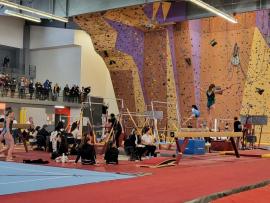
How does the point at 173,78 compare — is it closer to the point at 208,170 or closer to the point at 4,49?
the point at 208,170

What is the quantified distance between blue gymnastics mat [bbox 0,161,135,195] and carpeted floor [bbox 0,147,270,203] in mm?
434

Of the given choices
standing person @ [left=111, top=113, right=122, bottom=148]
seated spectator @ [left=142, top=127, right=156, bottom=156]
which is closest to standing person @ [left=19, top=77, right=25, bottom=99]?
standing person @ [left=111, top=113, right=122, bottom=148]

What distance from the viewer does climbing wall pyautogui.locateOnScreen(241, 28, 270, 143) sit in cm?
2039

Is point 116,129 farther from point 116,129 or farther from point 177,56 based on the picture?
point 177,56

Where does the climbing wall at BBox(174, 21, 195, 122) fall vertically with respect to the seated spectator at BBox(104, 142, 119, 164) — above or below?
above

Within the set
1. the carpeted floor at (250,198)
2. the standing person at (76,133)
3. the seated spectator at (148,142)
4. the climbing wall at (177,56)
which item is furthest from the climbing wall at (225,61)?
the carpeted floor at (250,198)

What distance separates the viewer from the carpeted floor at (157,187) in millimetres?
Answer: 5539

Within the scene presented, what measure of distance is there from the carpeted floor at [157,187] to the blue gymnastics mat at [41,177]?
0.43 metres

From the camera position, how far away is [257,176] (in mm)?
8648

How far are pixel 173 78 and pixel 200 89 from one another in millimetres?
1539

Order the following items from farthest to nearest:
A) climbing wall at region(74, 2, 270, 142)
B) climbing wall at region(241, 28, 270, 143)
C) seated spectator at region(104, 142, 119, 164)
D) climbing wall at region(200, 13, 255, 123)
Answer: climbing wall at region(200, 13, 255, 123) < climbing wall at region(74, 2, 270, 142) < climbing wall at region(241, 28, 270, 143) < seated spectator at region(104, 142, 119, 164)

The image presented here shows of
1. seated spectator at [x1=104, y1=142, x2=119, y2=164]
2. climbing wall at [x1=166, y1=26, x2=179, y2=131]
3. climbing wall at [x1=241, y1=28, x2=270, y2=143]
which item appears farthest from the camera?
climbing wall at [x1=166, y1=26, x2=179, y2=131]

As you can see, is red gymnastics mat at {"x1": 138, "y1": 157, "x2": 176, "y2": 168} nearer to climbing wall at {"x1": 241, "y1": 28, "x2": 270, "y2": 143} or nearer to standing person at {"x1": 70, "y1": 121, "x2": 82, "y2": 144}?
standing person at {"x1": 70, "y1": 121, "x2": 82, "y2": 144}

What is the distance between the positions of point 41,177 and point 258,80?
49.3ft
